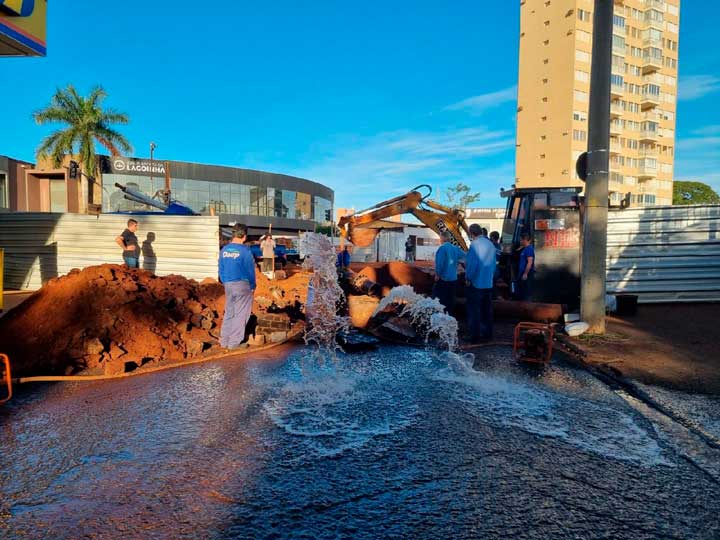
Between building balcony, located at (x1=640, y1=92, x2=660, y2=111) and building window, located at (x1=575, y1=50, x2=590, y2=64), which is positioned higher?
building window, located at (x1=575, y1=50, x2=590, y2=64)

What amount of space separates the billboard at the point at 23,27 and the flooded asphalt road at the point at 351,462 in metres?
8.43

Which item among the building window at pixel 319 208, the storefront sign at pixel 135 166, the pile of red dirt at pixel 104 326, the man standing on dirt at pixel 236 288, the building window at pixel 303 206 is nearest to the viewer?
the pile of red dirt at pixel 104 326

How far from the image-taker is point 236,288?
277 inches

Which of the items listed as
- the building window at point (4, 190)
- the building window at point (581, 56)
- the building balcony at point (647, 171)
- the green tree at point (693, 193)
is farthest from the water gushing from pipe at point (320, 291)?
the green tree at point (693, 193)

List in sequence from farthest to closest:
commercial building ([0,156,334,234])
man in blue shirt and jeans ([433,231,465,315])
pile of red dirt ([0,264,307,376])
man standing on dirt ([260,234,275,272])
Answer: commercial building ([0,156,334,234]), man standing on dirt ([260,234,275,272]), man in blue shirt and jeans ([433,231,465,315]), pile of red dirt ([0,264,307,376])

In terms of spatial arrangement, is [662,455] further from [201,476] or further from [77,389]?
[77,389]

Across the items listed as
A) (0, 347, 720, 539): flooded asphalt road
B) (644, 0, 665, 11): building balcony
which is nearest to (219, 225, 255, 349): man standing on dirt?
(0, 347, 720, 539): flooded asphalt road

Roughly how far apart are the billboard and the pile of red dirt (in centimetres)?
560

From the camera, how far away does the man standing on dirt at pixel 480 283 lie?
25.1 feet

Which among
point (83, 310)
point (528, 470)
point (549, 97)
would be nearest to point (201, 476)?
point (528, 470)

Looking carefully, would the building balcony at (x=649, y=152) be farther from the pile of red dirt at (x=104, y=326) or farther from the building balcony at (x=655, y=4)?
the pile of red dirt at (x=104, y=326)

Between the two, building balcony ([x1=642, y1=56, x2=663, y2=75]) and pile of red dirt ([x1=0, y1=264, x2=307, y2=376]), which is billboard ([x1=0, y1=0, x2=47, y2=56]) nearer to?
pile of red dirt ([x1=0, y1=264, x2=307, y2=376])

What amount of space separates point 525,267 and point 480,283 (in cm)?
281

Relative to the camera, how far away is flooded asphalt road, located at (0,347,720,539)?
8.38 feet
